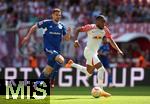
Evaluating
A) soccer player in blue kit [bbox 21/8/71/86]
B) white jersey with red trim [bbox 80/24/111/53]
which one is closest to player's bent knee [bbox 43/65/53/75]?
soccer player in blue kit [bbox 21/8/71/86]

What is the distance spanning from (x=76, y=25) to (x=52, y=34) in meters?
11.8

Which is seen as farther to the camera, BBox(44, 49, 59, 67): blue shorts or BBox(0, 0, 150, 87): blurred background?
BBox(0, 0, 150, 87): blurred background

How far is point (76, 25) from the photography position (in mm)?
31406

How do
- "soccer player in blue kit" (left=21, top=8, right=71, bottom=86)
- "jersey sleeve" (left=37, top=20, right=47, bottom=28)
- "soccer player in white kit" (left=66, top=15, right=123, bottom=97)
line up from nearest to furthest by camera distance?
"soccer player in white kit" (left=66, top=15, right=123, bottom=97) → "jersey sleeve" (left=37, top=20, right=47, bottom=28) → "soccer player in blue kit" (left=21, top=8, right=71, bottom=86)

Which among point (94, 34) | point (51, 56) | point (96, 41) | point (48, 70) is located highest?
point (94, 34)

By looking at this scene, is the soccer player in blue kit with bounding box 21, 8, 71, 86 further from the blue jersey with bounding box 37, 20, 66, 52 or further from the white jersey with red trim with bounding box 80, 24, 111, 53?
the white jersey with red trim with bounding box 80, 24, 111, 53

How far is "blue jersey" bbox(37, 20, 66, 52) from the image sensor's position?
19469 mm

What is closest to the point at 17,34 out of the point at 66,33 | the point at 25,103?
the point at 66,33

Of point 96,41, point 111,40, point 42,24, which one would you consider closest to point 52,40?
point 42,24

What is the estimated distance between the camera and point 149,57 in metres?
32.3

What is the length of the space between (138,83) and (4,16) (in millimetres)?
8464

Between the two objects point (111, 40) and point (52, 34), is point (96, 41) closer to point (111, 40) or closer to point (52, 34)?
point (111, 40)

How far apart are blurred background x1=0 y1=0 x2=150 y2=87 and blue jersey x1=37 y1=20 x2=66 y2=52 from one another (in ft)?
32.9

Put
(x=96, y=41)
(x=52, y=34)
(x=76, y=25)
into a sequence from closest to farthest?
(x=96, y=41) < (x=52, y=34) < (x=76, y=25)
